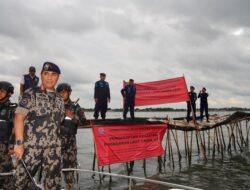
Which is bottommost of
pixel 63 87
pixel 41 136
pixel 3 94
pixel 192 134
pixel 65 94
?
pixel 192 134

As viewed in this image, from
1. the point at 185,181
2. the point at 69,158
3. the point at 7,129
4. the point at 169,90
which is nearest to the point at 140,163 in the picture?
the point at 185,181

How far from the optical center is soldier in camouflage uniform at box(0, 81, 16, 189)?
4723mm

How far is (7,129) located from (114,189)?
9.12 m

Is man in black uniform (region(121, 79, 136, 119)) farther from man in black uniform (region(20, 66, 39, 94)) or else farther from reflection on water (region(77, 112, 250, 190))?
man in black uniform (region(20, 66, 39, 94))

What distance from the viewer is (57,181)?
3.93 metres

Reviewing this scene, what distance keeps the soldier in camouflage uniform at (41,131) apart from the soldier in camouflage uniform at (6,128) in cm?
122

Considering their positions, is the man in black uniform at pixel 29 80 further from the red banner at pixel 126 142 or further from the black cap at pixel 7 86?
the black cap at pixel 7 86

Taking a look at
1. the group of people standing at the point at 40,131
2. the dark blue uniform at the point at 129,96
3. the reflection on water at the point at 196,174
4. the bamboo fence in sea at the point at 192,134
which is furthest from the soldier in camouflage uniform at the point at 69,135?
the dark blue uniform at the point at 129,96

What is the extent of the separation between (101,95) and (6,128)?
29.4 feet

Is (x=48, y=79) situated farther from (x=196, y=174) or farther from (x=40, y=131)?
(x=196, y=174)

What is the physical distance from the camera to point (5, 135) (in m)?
4.73

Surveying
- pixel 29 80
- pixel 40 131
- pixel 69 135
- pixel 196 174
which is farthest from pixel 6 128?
pixel 196 174

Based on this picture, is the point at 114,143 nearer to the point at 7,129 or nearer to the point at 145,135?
the point at 145,135

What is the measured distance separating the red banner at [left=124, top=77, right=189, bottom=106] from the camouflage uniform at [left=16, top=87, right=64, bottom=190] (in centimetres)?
1238
